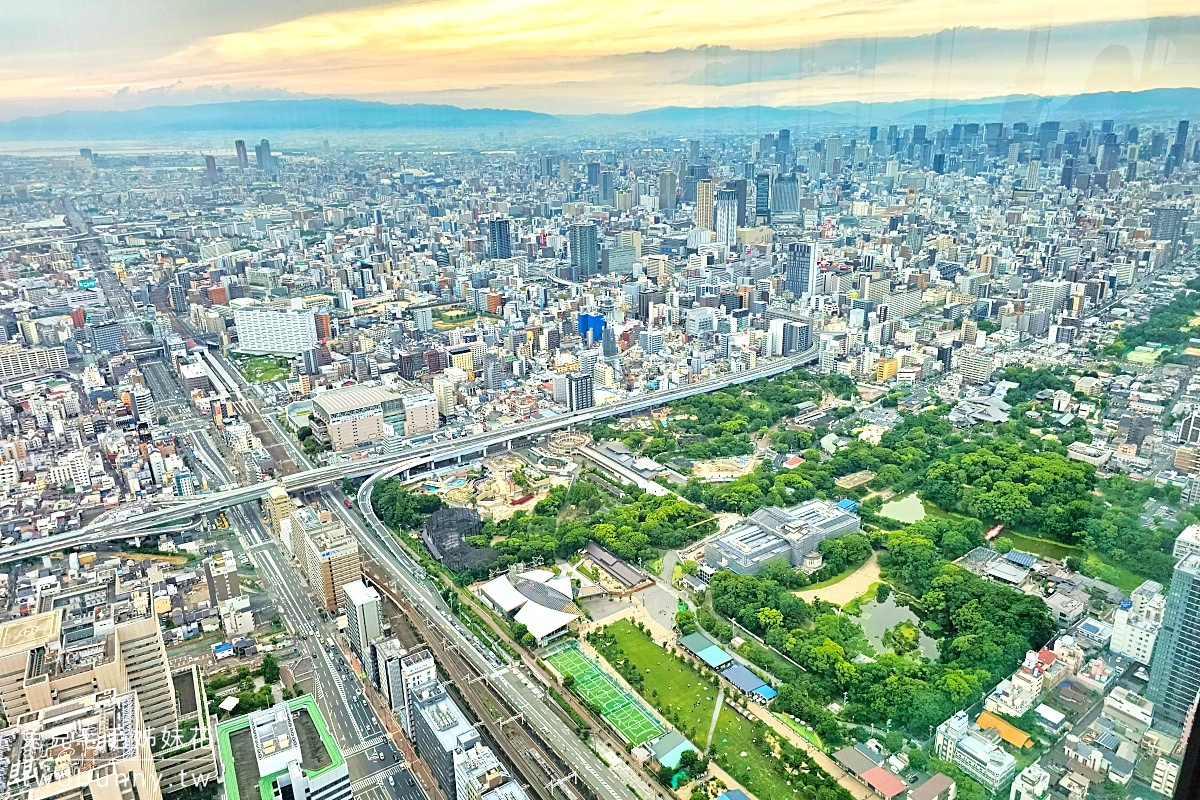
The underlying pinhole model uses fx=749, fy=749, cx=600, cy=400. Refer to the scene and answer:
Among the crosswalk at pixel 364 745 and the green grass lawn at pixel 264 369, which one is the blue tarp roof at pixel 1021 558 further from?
the green grass lawn at pixel 264 369

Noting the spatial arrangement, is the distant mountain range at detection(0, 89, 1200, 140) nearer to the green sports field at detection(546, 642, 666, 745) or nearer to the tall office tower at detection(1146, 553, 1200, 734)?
the tall office tower at detection(1146, 553, 1200, 734)

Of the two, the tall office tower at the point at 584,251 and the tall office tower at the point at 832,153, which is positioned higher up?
the tall office tower at the point at 832,153

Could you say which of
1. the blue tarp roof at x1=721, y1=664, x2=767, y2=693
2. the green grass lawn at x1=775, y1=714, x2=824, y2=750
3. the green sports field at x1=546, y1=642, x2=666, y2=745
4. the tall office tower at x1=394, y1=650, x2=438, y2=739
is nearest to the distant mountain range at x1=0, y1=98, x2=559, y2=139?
the tall office tower at x1=394, y1=650, x2=438, y2=739

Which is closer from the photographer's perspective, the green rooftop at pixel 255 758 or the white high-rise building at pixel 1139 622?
the white high-rise building at pixel 1139 622

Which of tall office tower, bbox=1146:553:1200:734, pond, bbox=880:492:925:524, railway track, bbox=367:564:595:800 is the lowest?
railway track, bbox=367:564:595:800

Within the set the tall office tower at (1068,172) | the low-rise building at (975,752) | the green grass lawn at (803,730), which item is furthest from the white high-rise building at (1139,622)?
the tall office tower at (1068,172)

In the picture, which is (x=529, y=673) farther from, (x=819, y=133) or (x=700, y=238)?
(x=700, y=238)
